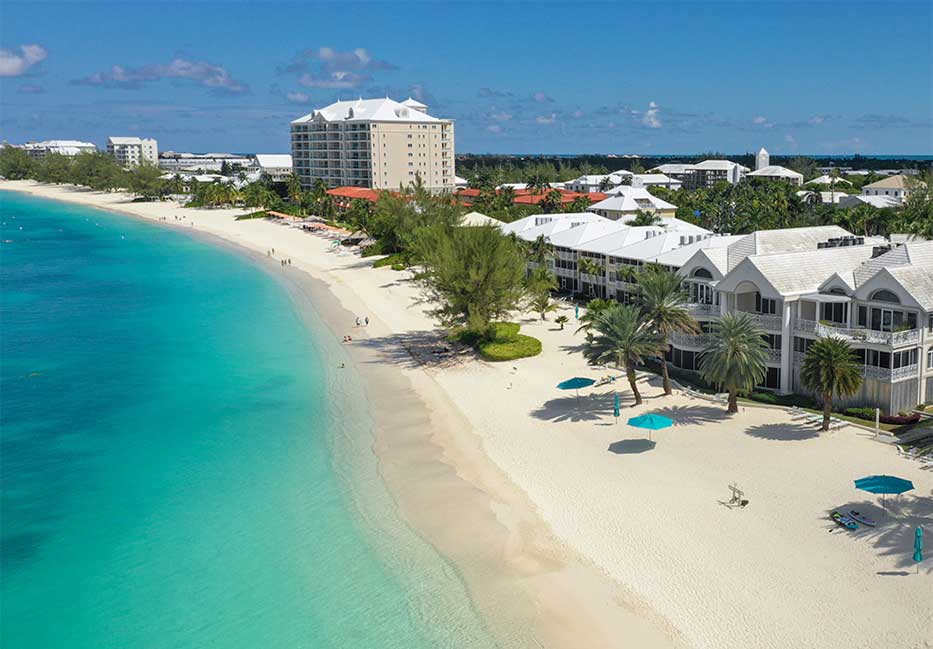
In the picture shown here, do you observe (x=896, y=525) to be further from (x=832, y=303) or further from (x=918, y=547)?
(x=832, y=303)

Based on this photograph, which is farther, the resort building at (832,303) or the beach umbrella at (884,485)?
the resort building at (832,303)

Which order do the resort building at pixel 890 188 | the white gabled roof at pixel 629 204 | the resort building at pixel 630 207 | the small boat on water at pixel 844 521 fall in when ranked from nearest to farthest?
the small boat on water at pixel 844 521, the resort building at pixel 630 207, the white gabled roof at pixel 629 204, the resort building at pixel 890 188

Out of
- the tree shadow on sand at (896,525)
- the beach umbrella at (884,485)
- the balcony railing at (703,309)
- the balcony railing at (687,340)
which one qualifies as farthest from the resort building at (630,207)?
the beach umbrella at (884,485)

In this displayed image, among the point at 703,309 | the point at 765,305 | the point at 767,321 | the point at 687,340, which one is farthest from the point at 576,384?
the point at 765,305

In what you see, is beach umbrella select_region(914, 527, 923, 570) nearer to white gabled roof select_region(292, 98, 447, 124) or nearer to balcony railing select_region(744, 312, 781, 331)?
balcony railing select_region(744, 312, 781, 331)

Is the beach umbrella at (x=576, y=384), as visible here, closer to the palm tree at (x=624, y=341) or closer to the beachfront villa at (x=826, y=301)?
the palm tree at (x=624, y=341)

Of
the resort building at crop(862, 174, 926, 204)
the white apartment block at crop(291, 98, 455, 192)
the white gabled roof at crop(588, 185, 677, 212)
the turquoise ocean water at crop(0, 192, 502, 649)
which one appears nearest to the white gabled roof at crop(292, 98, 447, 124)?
the white apartment block at crop(291, 98, 455, 192)

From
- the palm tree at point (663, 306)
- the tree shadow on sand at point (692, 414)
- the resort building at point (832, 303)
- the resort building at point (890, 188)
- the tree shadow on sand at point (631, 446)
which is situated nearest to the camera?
the tree shadow on sand at point (631, 446)

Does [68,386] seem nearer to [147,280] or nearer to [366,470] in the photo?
[366,470]

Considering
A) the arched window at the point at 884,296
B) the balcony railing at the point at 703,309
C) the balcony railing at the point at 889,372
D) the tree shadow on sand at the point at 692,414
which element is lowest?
the tree shadow on sand at the point at 692,414
